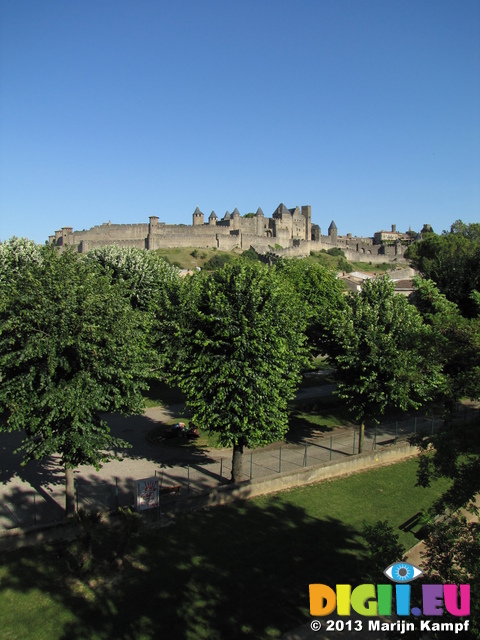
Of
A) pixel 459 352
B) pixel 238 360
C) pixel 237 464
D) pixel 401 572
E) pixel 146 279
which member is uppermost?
pixel 146 279

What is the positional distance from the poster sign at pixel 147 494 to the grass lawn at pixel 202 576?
2.73 ft

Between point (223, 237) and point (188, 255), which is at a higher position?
point (223, 237)

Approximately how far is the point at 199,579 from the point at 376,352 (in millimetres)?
11959

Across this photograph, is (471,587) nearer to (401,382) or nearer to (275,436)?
(275,436)

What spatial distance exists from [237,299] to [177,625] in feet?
34.8

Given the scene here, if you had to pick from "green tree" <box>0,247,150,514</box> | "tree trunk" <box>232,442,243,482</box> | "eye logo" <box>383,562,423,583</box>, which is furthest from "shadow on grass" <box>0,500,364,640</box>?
"eye logo" <box>383,562,423,583</box>

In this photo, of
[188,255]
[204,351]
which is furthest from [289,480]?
[188,255]

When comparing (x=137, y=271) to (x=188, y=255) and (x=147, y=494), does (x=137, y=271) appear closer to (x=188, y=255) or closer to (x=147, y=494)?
(x=147, y=494)

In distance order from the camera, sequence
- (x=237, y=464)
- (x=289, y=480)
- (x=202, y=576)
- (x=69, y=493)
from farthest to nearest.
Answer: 1. (x=289, y=480)
2. (x=237, y=464)
3. (x=69, y=493)
4. (x=202, y=576)

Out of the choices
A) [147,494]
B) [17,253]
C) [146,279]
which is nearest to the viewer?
[147,494]

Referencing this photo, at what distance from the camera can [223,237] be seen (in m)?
124

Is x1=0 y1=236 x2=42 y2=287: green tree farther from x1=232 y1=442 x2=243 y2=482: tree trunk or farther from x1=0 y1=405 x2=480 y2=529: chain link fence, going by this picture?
x1=232 y1=442 x2=243 y2=482: tree trunk

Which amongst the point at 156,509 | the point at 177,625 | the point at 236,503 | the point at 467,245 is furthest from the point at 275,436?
the point at 467,245

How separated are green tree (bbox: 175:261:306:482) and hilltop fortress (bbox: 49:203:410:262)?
9784 cm
